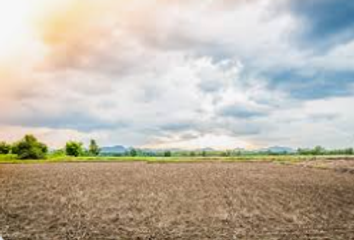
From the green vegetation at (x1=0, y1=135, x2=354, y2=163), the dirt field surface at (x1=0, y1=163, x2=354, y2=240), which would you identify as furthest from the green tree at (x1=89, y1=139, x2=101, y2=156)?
the dirt field surface at (x1=0, y1=163, x2=354, y2=240)

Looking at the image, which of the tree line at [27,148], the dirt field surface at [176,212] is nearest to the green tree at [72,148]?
the tree line at [27,148]

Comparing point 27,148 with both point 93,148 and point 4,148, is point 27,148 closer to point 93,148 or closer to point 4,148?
point 4,148

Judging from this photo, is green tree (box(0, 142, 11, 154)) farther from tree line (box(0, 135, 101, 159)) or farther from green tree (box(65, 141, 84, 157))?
green tree (box(65, 141, 84, 157))

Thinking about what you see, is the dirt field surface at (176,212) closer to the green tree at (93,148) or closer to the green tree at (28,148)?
the green tree at (28,148)

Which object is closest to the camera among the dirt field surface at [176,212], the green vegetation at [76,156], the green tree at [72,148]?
the dirt field surface at [176,212]

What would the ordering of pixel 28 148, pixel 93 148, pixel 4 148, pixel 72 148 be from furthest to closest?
pixel 93 148, pixel 72 148, pixel 4 148, pixel 28 148

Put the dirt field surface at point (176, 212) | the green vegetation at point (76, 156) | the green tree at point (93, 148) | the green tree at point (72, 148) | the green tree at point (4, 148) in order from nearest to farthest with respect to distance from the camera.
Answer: the dirt field surface at point (176, 212)
the green vegetation at point (76, 156)
the green tree at point (4, 148)
the green tree at point (72, 148)
the green tree at point (93, 148)

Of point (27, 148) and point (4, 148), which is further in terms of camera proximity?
point (4, 148)

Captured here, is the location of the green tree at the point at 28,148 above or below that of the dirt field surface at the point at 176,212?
above

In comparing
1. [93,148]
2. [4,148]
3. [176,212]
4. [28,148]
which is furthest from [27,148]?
[176,212]

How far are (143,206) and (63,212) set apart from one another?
109 inches

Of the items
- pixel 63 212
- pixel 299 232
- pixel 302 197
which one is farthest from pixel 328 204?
pixel 63 212

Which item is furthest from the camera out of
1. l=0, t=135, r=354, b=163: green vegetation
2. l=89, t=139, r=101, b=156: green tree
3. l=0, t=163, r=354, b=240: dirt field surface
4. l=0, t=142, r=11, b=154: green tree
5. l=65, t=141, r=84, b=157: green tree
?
l=89, t=139, r=101, b=156: green tree

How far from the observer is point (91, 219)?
509 inches
